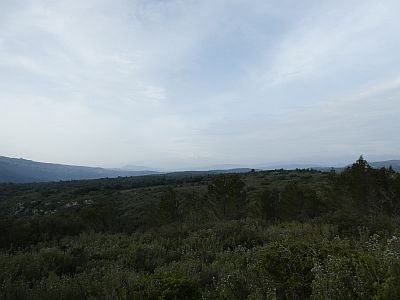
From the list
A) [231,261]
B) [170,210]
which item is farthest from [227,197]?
[231,261]

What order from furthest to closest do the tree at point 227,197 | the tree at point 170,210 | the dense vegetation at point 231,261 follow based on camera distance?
the tree at point 170,210
the tree at point 227,197
the dense vegetation at point 231,261

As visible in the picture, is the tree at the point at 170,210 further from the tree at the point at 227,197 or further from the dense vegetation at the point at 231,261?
the dense vegetation at the point at 231,261

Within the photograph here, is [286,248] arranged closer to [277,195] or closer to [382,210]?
[382,210]

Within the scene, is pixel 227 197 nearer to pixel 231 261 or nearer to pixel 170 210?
pixel 170 210

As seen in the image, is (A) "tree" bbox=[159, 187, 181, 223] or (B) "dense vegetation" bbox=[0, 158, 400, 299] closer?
(B) "dense vegetation" bbox=[0, 158, 400, 299]

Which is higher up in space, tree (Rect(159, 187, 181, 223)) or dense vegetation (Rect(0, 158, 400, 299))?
dense vegetation (Rect(0, 158, 400, 299))

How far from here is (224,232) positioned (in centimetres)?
988

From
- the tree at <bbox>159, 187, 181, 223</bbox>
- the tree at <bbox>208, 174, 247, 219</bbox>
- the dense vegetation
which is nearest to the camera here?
the dense vegetation

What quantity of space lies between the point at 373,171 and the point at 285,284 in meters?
13.7

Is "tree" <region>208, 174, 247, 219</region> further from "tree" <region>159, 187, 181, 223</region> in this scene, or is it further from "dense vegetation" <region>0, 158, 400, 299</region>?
"dense vegetation" <region>0, 158, 400, 299</region>

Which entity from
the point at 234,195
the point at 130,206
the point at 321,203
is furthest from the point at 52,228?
the point at 130,206

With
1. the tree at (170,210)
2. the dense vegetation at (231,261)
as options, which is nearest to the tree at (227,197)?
the tree at (170,210)

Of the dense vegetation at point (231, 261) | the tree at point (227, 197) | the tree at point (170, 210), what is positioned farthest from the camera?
the tree at point (170, 210)

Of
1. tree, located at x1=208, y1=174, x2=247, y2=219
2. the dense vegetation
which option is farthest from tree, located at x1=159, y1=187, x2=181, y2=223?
the dense vegetation
